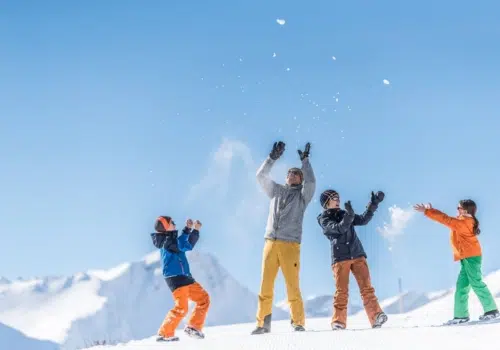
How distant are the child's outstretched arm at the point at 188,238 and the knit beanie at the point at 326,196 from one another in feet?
5.49

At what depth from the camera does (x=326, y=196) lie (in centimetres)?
913

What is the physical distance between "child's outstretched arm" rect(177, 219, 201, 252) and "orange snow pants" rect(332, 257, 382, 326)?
1.82 meters

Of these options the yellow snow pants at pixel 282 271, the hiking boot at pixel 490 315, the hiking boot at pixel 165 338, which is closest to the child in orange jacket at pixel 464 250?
the hiking boot at pixel 490 315

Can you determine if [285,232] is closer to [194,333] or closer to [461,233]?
[194,333]

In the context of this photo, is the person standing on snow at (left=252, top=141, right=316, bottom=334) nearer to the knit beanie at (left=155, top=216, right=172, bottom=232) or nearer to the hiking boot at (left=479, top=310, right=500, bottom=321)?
the knit beanie at (left=155, top=216, right=172, bottom=232)

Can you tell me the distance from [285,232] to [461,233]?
7.28 feet

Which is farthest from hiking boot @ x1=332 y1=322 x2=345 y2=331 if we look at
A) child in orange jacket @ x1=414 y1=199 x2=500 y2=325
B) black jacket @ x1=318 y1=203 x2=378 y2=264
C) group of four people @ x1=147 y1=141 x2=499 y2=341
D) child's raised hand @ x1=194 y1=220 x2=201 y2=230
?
child's raised hand @ x1=194 y1=220 x2=201 y2=230

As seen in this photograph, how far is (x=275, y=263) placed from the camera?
880cm

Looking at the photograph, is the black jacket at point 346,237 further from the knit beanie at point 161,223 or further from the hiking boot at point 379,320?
the knit beanie at point 161,223

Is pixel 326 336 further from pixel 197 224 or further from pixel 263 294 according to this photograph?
pixel 197 224

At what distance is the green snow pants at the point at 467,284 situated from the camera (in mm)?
8570

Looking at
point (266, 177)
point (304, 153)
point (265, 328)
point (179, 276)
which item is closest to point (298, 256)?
point (265, 328)

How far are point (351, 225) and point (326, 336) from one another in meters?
2.08

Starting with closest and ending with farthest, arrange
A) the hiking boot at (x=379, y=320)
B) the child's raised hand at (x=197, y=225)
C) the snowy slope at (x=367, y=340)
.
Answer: the snowy slope at (x=367, y=340)
the hiking boot at (x=379, y=320)
the child's raised hand at (x=197, y=225)
